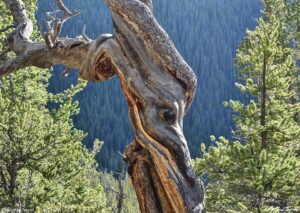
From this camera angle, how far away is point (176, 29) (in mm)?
110250

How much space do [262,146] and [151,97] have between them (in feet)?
21.2

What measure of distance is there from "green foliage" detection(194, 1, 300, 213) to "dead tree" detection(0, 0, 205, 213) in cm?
517

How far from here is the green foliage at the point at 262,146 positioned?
9023 mm

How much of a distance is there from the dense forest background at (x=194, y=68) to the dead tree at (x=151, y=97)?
8038 cm

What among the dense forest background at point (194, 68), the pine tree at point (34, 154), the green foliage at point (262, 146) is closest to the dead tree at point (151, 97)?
the green foliage at point (262, 146)

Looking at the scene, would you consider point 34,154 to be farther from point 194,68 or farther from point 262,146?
point 194,68

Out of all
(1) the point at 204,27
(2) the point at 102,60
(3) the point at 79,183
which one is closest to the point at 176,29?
(1) the point at 204,27

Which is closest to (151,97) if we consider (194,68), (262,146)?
(262,146)

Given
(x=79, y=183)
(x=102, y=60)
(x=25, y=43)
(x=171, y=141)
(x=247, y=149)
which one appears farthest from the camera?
(x=79, y=183)

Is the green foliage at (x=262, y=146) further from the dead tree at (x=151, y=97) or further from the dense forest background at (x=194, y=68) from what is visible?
the dense forest background at (x=194, y=68)

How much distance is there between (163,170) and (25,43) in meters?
2.10

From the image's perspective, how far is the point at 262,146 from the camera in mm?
9828

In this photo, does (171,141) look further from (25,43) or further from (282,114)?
(282,114)

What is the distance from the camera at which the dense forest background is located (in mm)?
92500
